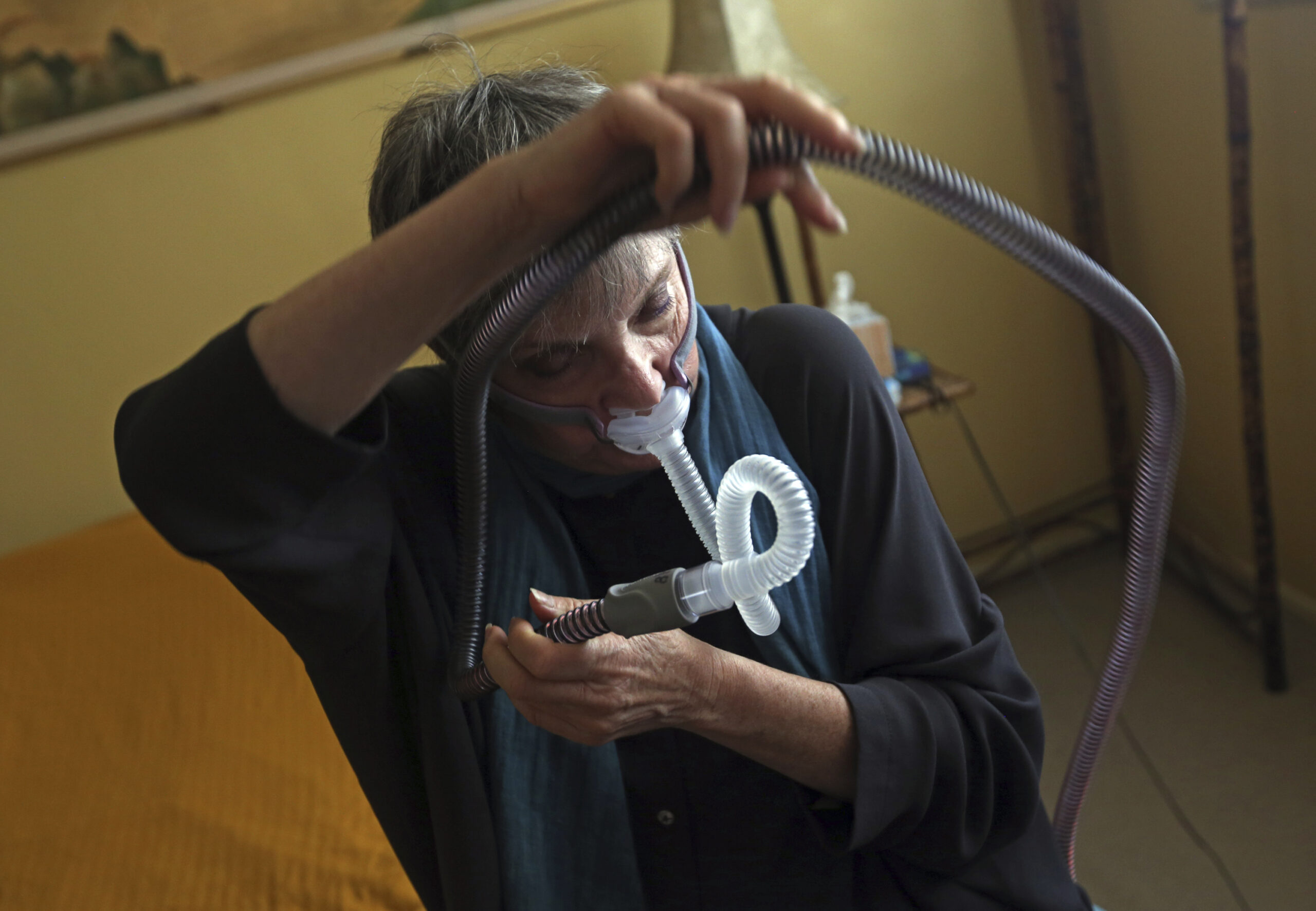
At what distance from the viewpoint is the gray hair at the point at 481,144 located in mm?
795

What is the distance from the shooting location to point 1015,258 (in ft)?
2.00

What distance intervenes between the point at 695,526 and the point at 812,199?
360 mm

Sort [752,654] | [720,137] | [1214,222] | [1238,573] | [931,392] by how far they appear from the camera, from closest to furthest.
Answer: [720,137]
[752,654]
[931,392]
[1214,222]
[1238,573]

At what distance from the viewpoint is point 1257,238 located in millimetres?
1902

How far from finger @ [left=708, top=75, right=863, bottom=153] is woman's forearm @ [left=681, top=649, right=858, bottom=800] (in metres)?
0.43

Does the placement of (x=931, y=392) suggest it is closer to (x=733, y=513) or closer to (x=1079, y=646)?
(x=1079, y=646)

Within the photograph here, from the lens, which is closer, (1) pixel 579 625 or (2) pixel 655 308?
(1) pixel 579 625

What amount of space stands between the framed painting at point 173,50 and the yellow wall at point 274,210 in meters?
0.04

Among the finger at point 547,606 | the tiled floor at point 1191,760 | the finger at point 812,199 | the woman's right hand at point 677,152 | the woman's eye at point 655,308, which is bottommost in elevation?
the tiled floor at point 1191,760

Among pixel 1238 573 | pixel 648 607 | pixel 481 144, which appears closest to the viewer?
pixel 648 607

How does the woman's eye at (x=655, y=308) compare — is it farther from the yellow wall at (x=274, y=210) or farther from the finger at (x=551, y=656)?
the yellow wall at (x=274, y=210)

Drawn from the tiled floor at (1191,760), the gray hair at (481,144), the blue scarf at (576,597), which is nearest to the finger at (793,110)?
the gray hair at (481,144)

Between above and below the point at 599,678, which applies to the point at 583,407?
above

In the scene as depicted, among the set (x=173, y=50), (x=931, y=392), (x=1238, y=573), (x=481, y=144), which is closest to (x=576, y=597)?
(x=481, y=144)
